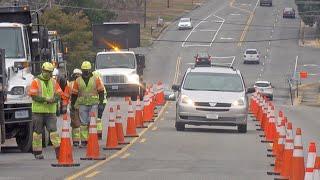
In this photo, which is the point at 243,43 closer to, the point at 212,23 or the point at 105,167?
the point at 212,23

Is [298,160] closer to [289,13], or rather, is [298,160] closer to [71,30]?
[71,30]

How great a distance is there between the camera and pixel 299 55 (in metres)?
100

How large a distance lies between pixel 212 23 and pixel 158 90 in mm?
72324

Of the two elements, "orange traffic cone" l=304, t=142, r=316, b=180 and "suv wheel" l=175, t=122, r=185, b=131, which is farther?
"suv wheel" l=175, t=122, r=185, b=131

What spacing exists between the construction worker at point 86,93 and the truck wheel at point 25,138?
4.04 ft

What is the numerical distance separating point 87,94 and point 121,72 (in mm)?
25158

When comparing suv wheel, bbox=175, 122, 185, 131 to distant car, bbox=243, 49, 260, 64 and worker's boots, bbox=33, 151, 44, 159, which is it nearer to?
worker's boots, bbox=33, 151, 44, 159

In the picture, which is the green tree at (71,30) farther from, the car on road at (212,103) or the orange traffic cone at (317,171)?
the orange traffic cone at (317,171)

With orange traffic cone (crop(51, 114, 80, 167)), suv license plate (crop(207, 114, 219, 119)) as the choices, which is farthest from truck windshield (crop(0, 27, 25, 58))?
suv license plate (crop(207, 114, 219, 119))

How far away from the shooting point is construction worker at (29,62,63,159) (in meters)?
19.5

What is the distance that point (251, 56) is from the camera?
94.0m

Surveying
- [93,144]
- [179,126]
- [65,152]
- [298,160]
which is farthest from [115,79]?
[298,160]

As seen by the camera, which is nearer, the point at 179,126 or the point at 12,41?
the point at 12,41

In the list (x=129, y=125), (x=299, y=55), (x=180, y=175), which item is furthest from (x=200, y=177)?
(x=299, y=55)
